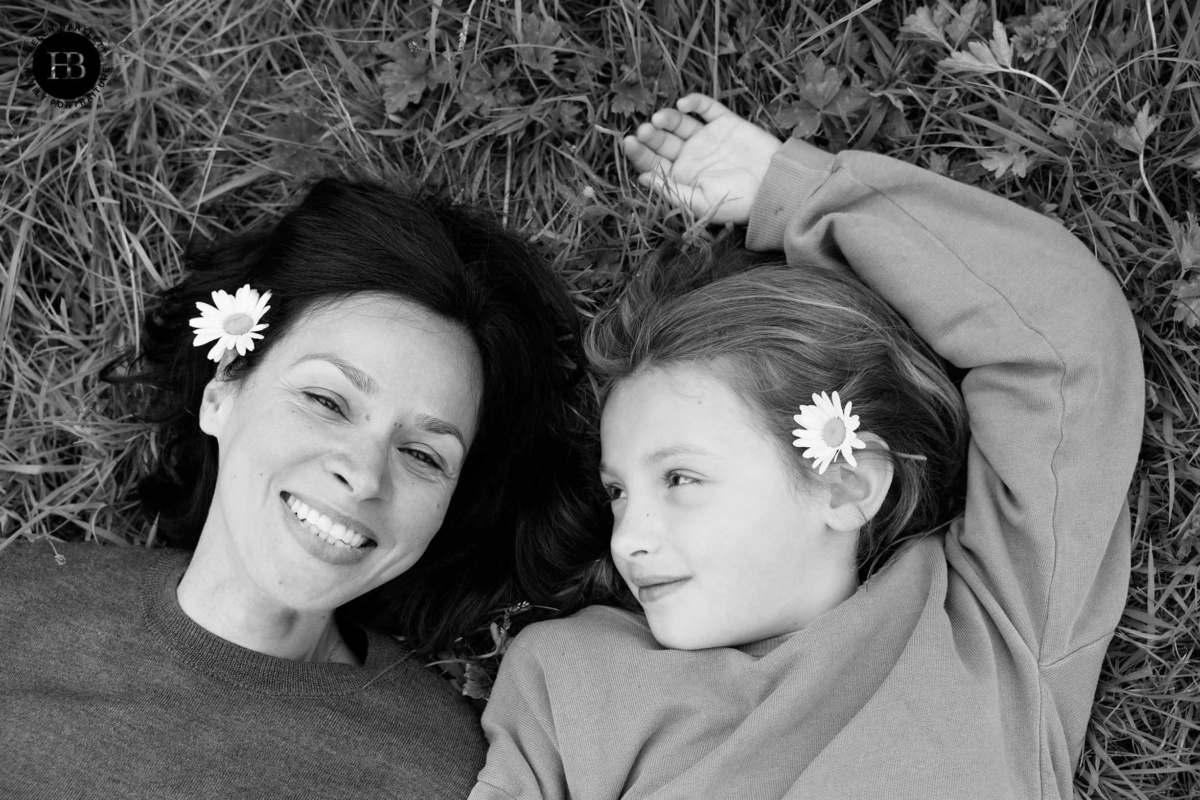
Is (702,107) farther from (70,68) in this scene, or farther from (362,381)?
(70,68)

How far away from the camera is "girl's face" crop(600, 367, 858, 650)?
2.82 meters

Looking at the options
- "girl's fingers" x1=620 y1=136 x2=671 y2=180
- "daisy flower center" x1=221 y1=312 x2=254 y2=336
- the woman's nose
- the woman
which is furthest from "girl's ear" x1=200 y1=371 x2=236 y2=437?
"girl's fingers" x1=620 y1=136 x2=671 y2=180

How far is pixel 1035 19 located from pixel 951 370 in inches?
41.3

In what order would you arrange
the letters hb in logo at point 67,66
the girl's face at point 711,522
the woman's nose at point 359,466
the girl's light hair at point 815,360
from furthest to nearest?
the letters hb in logo at point 67,66, the girl's light hair at point 815,360, the girl's face at point 711,522, the woman's nose at point 359,466

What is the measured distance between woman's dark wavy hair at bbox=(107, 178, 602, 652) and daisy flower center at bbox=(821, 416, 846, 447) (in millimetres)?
868

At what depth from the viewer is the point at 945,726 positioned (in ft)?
9.03

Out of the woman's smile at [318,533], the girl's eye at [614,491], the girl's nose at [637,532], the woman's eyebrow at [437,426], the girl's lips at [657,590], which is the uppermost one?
the woman's eyebrow at [437,426]

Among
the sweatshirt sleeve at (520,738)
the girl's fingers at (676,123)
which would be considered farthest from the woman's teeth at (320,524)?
the girl's fingers at (676,123)

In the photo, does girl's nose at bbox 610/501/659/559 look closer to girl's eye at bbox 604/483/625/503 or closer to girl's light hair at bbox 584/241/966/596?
girl's eye at bbox 604/483/625/503

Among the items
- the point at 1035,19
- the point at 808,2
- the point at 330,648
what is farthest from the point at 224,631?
the point at 1035,19

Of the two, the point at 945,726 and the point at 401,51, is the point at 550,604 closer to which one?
the point at 945,726

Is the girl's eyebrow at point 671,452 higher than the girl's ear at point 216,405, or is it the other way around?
the girl's ear at point 216,405

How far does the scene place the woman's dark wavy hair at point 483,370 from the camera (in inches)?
118

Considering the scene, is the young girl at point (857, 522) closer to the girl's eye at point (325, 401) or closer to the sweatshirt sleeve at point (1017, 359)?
the sweatshirt sleeve at point (1017, 359)
